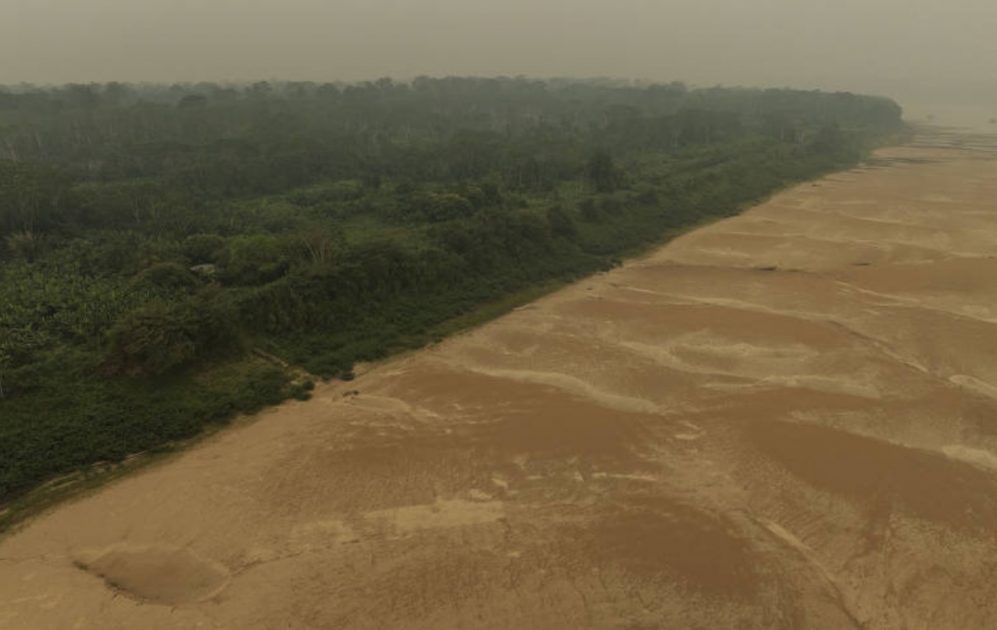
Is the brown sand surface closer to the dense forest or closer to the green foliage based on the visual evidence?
the dense forest

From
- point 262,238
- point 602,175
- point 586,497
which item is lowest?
point 586,497

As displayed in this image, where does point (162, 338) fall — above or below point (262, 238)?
below

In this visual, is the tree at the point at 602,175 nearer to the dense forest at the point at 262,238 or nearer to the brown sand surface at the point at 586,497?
the dense forest at the point at 262,238

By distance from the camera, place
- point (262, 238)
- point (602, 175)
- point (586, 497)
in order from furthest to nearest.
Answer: point (602, 175) → point (262, 238) → point (586, 497)

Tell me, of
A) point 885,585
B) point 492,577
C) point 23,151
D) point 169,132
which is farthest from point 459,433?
point 169,132

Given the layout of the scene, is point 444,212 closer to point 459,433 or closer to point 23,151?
point 459,433

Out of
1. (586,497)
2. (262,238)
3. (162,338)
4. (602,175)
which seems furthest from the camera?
(602,175)

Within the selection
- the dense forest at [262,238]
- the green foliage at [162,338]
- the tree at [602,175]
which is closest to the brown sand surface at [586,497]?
the dense forest at [262,238]

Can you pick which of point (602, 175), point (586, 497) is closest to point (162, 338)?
point (586, 497)

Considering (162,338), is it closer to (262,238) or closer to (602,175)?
(262,238)
